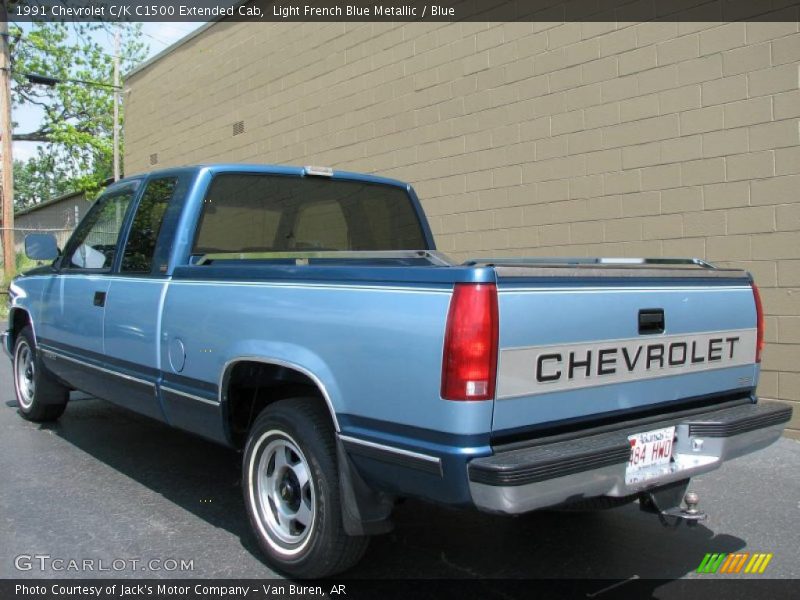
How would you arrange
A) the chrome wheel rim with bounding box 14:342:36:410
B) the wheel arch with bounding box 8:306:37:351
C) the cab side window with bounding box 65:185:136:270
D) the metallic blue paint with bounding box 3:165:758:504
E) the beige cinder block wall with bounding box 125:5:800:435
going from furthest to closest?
A: the chrome wheel rim with bounding box 14:342:36:410
the wheel arch with bounding box 8:306:37:351
the beige cinder block wall with bounding box 125:5:800:435
the cab side window with bounding box 65:185:136:270
the metallic blue paint with bounding box 3:165:758:504

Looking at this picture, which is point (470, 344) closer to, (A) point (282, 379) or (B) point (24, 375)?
(A) point (282, 379)

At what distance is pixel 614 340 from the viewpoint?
3076mm

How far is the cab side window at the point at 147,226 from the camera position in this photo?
4.54 meters

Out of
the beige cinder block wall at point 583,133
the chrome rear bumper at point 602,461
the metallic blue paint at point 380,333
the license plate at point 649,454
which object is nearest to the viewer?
the chrome rear bumper at point 602,461

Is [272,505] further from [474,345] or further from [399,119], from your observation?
[399,119]

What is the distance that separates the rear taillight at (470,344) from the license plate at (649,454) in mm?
772

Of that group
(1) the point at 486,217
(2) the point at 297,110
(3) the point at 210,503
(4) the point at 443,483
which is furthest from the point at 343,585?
(2) the point at 297,110

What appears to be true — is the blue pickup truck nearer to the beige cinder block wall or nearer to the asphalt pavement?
the asphalt pavement

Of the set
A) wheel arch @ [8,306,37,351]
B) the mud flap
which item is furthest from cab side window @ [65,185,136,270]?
the mud flap

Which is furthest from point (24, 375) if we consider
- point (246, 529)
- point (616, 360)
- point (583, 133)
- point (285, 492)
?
point (583, 133)

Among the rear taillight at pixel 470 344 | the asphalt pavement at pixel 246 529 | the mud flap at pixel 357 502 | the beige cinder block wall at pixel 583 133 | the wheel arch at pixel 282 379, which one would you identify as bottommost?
the asphalt pavement at pixel 246 529

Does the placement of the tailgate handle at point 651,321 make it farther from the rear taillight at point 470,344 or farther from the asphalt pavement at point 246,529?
the asphalt pavement at point 246,529

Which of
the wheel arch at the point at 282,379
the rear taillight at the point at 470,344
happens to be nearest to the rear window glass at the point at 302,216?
the wheel arch at the point at 282,379

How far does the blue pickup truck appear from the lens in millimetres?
2713
